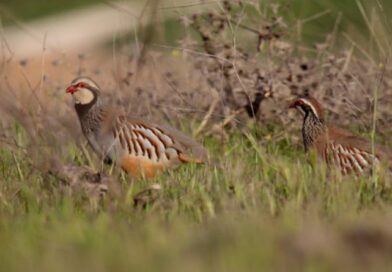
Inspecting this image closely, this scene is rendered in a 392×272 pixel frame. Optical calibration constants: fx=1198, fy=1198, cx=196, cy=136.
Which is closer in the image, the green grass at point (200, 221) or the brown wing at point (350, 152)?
the green grass at point (200, 221)

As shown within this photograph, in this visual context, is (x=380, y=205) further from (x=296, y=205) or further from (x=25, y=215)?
(x=25, y=215)

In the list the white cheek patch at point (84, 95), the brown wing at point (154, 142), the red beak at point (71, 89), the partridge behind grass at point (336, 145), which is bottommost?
the partridge behind grass at point (336, 145)

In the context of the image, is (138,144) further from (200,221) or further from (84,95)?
(200,221)

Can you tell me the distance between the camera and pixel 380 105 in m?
8.30

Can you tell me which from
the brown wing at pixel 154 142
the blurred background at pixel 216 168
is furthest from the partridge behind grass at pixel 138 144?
the blurred background at pixel 216 168

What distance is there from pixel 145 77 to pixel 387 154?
2839 mm

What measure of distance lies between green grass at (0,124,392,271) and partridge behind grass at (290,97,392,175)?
521 mm

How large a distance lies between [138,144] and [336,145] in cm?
123

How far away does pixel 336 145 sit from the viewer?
7418mm

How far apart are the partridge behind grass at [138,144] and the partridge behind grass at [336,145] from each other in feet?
2.45

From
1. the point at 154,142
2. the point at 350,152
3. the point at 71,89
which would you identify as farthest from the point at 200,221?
the point at 71,89

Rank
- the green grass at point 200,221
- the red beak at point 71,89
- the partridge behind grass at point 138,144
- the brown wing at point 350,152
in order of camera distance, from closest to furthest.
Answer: the green grass at point 200,221 → the brown wing at point 350,152 → the partridge behind grass at point 138,144 → the red beak at point 71,89

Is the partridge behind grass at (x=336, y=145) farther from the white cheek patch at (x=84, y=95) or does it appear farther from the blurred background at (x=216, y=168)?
the white cheek patch at (x=84, y=95)

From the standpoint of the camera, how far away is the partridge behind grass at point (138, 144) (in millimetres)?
7352
